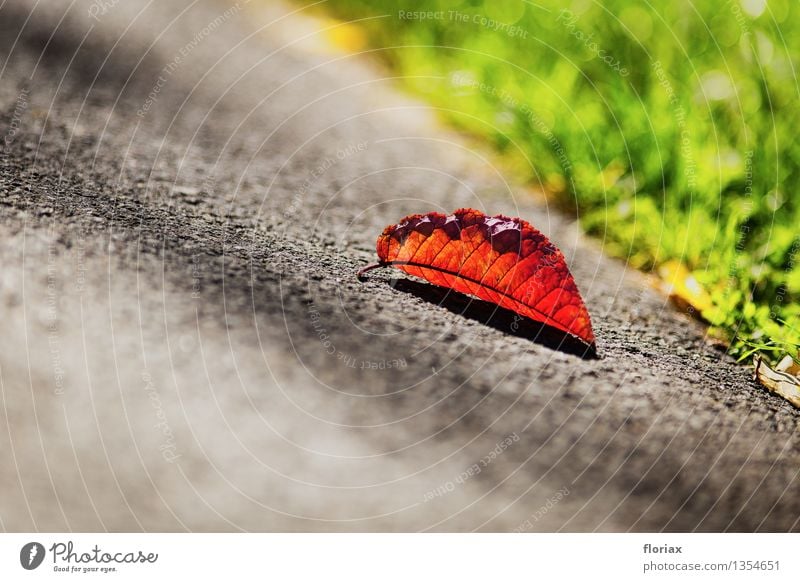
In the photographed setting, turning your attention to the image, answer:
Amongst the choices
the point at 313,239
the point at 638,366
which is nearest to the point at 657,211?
the point at 638,366

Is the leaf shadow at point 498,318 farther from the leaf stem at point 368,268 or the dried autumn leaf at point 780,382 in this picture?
the dried autumn leaf at point 780,382

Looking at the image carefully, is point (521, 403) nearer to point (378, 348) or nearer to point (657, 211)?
point (378, 348)

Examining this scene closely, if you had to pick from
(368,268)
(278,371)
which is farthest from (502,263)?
(278,371)

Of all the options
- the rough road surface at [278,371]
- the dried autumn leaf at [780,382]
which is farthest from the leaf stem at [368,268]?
the dried autumn leaf at [780,382]

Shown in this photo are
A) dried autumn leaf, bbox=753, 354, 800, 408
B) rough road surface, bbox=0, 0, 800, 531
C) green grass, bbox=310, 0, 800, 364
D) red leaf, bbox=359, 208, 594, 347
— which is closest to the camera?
rough road surface, bbox=0, 0, 800, 531

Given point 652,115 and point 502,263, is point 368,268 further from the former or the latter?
point 652,115

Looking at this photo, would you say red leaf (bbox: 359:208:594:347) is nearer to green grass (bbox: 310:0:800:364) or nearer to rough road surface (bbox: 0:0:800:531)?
rough road surface (bbox: 0:0:800:531)

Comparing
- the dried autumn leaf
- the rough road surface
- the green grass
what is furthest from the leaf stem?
the dried autumn leaf
